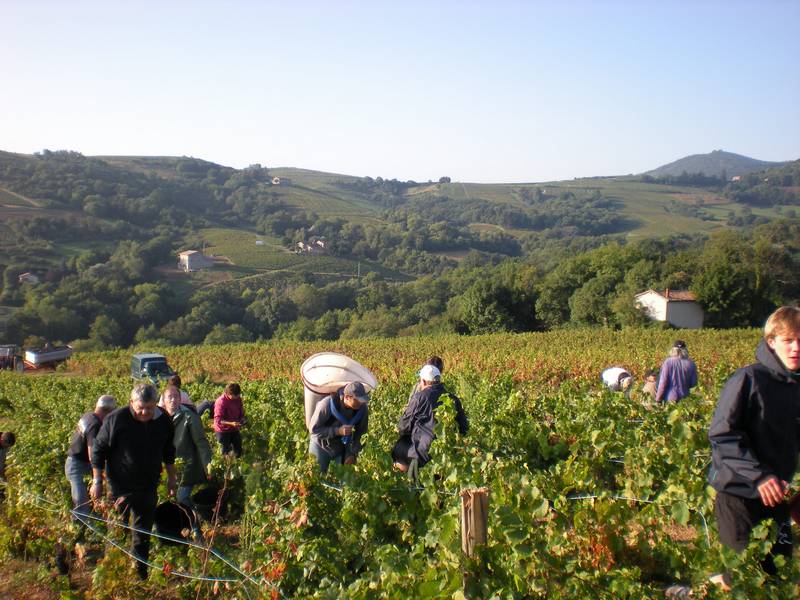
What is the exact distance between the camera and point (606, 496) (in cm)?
360

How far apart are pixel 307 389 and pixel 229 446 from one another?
6.33ft

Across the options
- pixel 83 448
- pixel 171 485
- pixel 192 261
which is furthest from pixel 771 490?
pixel 192 261

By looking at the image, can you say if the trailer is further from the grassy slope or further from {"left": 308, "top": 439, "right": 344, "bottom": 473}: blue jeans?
the grassy slope

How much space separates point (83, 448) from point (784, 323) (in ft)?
17.3

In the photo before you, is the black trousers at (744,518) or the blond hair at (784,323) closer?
the blond hair at (784,323)

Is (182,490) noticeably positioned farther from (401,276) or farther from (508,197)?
(508,197)

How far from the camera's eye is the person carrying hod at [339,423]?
16.2 ft

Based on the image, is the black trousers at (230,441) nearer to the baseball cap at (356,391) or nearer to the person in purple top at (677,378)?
the baseball cap at (356,391)

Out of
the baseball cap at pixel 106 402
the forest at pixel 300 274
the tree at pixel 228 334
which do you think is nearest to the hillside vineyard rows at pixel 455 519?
the baseball cap at pixel 106 402

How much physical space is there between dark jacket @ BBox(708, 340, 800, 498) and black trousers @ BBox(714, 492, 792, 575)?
8cm

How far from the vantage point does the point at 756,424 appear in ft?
9.25

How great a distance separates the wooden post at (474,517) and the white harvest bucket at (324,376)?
2.49 m

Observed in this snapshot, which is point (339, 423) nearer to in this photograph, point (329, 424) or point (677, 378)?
point (329, 424)

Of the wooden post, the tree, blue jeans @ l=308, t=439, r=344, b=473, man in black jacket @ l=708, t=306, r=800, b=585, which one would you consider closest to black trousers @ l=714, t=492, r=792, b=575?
man in black jacket @ l=708, t=306, r=800, b=585
